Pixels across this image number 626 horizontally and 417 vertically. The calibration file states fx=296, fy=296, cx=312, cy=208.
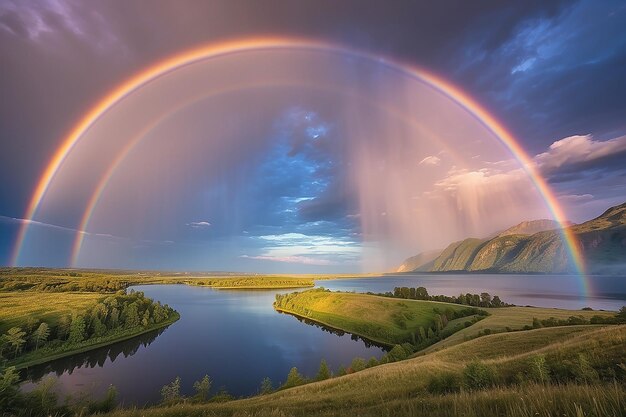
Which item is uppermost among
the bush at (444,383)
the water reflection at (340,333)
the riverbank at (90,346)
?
the bush at (444,383)

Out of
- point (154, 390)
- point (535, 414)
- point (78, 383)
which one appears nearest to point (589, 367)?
point (535, 414)

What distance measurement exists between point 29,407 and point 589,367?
22556mm

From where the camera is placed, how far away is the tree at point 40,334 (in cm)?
7238

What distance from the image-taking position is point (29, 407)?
1216 cm

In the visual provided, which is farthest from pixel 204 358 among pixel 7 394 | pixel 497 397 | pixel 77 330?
pixel 497 397

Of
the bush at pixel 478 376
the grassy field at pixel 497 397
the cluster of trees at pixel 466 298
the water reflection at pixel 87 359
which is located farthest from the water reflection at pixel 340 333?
the bush at pixel 478 376

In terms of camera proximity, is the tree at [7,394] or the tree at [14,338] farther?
the tree at [14,338]

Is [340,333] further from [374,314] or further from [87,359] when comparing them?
[87,359]

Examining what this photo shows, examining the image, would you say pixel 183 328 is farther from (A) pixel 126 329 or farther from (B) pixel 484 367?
(B) pixel 484 367

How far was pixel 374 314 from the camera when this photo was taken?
119 meters

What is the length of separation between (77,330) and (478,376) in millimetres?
103959

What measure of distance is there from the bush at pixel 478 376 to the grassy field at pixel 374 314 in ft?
280

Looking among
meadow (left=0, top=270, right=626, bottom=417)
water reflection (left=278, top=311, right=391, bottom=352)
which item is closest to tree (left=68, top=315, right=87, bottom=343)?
meadow (left=0, top=270, right=626, bottom=417)

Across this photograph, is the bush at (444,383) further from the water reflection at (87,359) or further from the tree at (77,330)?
the tree at (77,330)
